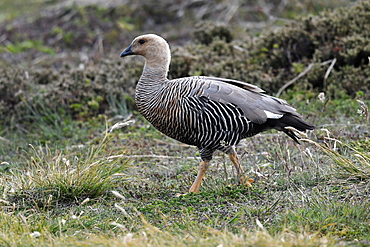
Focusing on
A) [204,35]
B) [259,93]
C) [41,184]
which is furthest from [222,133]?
[204,35]

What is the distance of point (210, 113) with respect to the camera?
17.4 feet

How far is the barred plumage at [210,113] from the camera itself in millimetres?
5297

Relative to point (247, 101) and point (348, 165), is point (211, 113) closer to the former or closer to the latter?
point (247, 101)

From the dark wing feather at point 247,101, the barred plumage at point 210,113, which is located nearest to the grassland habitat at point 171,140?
the barred plumage at point 210,113

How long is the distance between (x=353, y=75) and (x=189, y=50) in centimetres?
312

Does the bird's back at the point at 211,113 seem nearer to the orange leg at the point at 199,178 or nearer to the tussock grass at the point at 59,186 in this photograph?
the orange leg at the point at 199,178

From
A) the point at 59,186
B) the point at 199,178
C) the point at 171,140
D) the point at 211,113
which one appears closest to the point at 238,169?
the point at 199,178

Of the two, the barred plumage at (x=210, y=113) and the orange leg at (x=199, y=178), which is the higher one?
the barred plumage at (x=210, y=113)

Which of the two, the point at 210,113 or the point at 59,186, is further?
the point at 210,113

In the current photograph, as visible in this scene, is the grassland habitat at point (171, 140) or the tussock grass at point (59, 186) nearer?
the grassland habitat at point (171, 140)

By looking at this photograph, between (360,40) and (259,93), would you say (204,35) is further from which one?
(259,93)

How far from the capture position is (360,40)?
28.0 feet

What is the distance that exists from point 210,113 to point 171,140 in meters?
2.30

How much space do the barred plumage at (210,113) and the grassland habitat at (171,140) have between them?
24 cm
